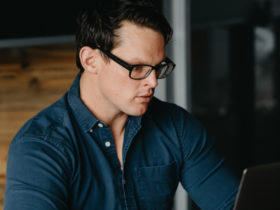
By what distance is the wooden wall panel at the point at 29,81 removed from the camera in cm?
228

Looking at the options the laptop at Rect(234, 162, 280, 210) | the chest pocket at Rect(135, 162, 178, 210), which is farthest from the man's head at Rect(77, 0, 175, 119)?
the laptop at Rect(234, 162, 280, 210)

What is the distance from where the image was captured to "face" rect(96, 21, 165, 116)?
4.29 feet

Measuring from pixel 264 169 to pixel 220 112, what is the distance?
2.03m

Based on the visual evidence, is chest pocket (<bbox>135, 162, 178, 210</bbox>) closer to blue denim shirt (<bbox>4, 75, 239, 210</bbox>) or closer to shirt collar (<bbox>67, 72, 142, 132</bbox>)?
blue denim shirt (<bbox>4, 75, 239, 210</bbox>)

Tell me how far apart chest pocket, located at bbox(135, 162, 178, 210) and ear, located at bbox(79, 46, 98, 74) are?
433 mm

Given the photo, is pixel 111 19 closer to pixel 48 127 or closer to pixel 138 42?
pixel 138 42

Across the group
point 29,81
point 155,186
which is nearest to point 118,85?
point 155,186

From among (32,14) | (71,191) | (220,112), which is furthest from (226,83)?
(71,191)

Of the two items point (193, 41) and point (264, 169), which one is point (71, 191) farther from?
point (193, 41)

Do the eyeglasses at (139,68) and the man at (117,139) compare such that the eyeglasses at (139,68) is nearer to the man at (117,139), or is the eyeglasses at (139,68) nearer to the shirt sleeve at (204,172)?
the man at (117,139)

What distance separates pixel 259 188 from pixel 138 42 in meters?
0.64

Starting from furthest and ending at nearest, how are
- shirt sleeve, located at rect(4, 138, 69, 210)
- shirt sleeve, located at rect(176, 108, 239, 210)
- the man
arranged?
shirt sleeve, located at rect(176, 108, 239, 210), the man, shirt sleeve, located at rect(4, 138, 69, 210)

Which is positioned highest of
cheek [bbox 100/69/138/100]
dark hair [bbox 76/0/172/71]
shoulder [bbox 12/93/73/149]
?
dark hair [bbox 76/0/172/71]

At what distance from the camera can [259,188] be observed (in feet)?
3.20
